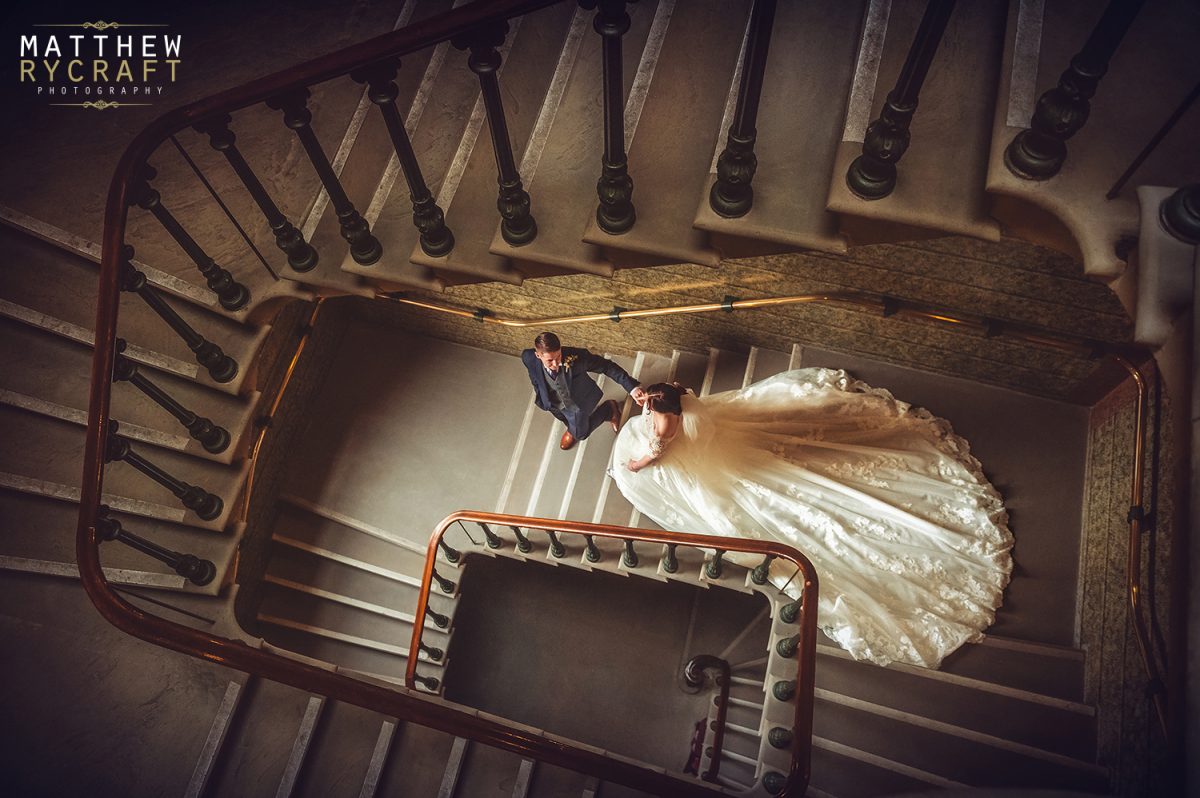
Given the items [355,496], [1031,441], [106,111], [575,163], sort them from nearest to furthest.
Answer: [575,163] → [1031,441] → [106,111] → [355,496]

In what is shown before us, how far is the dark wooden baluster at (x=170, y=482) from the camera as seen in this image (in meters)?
2.73

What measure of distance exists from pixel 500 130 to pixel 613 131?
42 centimetres

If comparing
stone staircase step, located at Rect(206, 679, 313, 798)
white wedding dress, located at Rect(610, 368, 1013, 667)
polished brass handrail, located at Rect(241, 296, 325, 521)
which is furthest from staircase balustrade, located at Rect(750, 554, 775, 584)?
polished brass handrail, located at Rect(241, 296, 325, 521)

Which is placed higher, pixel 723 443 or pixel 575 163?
pixel 575 163

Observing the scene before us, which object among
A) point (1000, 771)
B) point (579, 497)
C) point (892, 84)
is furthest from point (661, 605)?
point (892, 84)

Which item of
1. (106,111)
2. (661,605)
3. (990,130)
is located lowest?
(661,605)

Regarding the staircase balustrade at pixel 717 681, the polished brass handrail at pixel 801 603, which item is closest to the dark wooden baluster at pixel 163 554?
the polished brass handrail at pixel 801 603

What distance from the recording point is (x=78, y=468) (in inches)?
133

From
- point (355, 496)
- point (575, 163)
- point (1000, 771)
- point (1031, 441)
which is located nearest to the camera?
point (575, 163)

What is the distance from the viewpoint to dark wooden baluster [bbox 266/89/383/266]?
2.29 m

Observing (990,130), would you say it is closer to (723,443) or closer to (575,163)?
(575,163)

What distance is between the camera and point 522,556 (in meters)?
4.14

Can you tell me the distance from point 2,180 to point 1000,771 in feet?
19.6

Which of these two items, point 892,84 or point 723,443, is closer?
point 892,84
